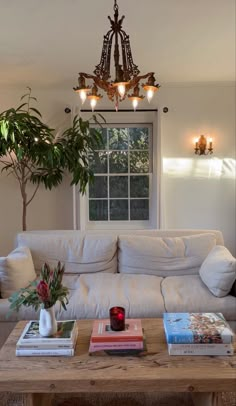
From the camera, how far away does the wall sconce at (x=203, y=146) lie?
4199 mm

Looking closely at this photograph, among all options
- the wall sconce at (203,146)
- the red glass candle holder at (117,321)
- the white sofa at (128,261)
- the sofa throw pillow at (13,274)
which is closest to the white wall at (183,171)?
the wall sconce at (203,146)

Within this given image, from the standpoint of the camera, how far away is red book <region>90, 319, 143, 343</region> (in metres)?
1.66

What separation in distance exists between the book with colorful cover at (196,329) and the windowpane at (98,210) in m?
2.65

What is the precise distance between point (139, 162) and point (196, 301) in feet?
7.95

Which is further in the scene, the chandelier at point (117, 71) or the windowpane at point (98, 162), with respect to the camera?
the windowpane at point (98, 162)

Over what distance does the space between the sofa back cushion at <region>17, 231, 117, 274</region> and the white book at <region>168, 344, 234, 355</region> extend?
1.46 m

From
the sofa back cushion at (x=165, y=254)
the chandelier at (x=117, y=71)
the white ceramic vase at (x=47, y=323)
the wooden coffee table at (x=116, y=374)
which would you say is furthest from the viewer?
the sofa back cushion at (x=165, y=254)

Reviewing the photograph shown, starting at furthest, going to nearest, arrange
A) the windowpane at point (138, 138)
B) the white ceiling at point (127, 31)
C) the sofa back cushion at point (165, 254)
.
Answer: the windowpane at point (138, 138) < the sofa back cushion at point (165, 254) < the white ceiling at point (127, 31)

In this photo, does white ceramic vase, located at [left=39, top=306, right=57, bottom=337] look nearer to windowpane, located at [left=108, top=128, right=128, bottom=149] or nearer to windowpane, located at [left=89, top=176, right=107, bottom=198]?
windowpane, located at [left=89, top=176, right=107, bottom=198]

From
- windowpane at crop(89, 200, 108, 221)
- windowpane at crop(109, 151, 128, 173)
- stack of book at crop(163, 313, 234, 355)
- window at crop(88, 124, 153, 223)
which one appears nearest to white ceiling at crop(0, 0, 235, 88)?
window at crop(88, 124, 153, 223)

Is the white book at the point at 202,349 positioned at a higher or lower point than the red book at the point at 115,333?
lower

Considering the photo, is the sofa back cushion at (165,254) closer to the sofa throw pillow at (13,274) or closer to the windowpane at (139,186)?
the sofa throw pillow at (13,274)

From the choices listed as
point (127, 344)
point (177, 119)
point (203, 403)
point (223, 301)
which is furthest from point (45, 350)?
point (177, 119)

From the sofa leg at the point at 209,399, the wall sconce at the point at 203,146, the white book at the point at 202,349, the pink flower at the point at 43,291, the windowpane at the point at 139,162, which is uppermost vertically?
the wall sconce at the point at 203,146
